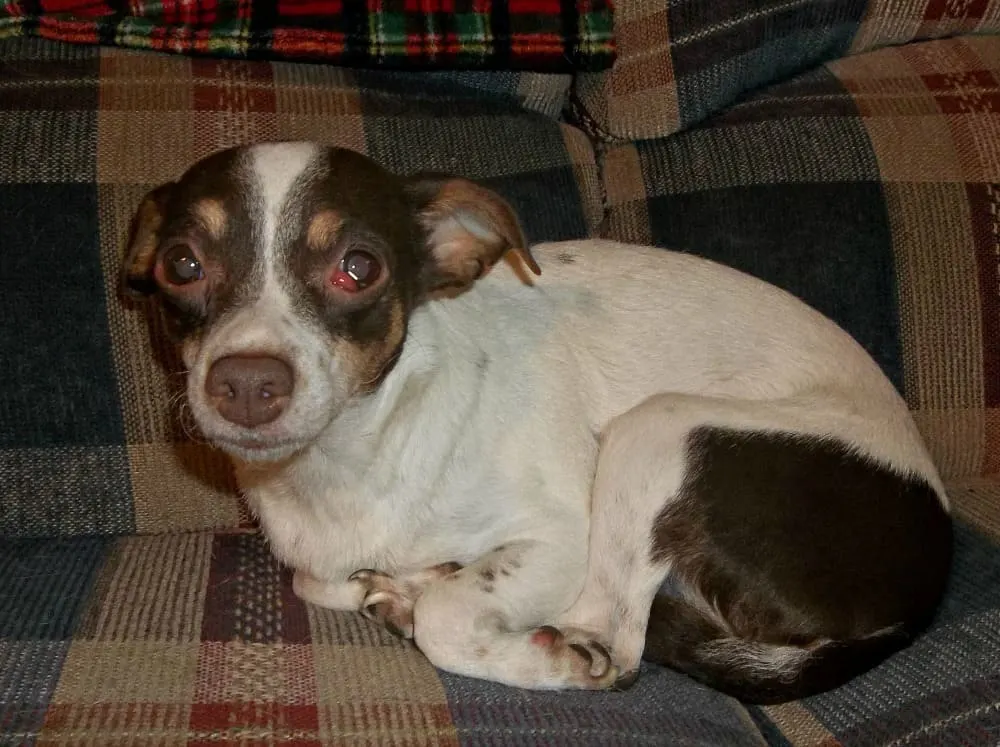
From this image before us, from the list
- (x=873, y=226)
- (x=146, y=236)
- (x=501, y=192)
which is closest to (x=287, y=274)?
(x=146, y=236)

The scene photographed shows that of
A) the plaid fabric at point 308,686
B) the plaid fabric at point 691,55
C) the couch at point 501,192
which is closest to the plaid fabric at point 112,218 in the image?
the couch at point 501,192

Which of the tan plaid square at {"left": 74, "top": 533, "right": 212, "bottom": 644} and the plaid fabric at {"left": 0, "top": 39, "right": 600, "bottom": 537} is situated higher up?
the plaid fabric at {"left": 0, "top": 39, "right": 600, "bottom": 537}

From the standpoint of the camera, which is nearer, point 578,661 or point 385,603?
point 578,661

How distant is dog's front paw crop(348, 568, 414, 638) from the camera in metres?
2.43

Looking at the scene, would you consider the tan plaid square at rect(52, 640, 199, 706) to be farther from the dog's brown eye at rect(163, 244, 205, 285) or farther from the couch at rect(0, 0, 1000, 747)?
the dog's brown eye at rect(163, 244, 205, 285)

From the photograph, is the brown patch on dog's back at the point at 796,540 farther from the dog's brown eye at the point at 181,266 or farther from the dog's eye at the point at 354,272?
the dog's brown eye at the point at 181,266

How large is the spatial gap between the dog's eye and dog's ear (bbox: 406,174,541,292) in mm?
247

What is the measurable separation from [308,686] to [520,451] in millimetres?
739

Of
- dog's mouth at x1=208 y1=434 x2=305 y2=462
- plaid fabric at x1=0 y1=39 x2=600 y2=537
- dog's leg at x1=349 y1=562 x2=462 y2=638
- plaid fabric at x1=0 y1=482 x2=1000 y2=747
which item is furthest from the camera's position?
plaid fabric at x1=0 y1=39 x2=600 y2=537

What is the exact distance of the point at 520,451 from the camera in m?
2.55

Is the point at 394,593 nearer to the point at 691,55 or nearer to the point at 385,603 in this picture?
the point at 385,603

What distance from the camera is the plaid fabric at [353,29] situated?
3.01 metres

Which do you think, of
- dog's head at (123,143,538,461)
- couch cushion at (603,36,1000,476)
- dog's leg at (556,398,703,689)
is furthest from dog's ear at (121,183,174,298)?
couch cushion at (603,36,1000,476)

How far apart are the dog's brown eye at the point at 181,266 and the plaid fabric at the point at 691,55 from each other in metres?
1.54
